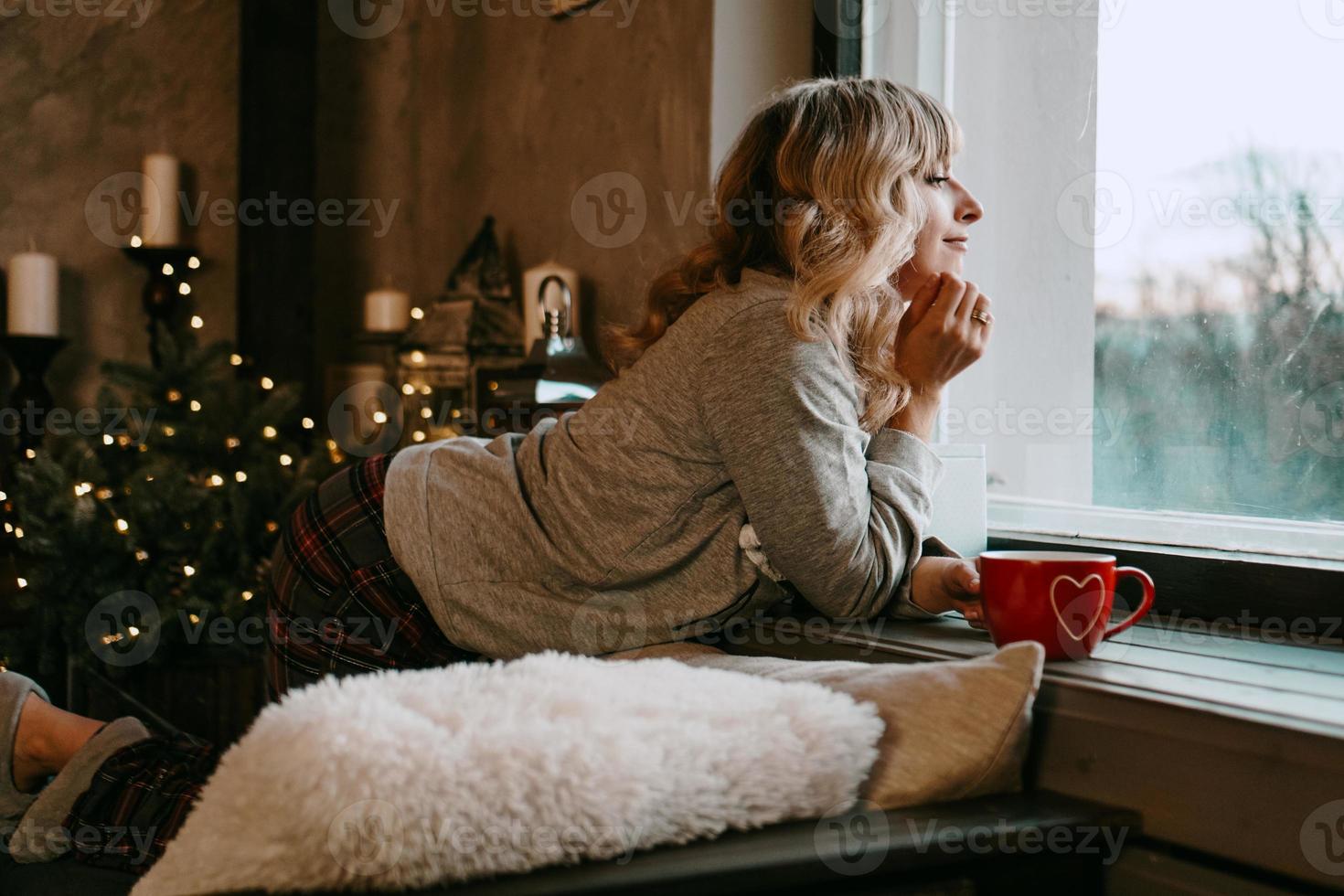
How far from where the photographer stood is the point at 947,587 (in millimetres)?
1213

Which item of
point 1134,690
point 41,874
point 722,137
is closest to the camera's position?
point 1134,690

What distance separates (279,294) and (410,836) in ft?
9.53

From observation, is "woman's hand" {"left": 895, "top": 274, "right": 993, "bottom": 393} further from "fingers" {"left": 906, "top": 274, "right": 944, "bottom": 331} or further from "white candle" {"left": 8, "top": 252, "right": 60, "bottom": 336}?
"white candle" {"left": 8, "top": 252, "right": 60, "bottom": 336}

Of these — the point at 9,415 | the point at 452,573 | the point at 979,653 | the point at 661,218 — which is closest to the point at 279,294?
the point at 9,415

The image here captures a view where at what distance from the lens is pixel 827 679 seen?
89 centimetres

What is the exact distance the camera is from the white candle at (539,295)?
7.74 ft

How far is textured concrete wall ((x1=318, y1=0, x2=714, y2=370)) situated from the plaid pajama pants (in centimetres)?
93

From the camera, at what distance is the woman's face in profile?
1.36m

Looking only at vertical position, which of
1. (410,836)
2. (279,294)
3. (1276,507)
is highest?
Answer: (279,294)

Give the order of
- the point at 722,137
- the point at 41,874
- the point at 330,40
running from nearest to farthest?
1. the point at 41,874
2. the point at 722,137
3. the point at 330,40

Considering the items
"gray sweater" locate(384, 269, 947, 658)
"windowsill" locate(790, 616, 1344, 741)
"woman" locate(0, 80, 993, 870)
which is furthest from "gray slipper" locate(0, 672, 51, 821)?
"windowsill" locate(790, 616, 1344, 741)

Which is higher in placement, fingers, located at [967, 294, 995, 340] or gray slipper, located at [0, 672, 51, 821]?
fingers, located at [967, 294, 995, 340]

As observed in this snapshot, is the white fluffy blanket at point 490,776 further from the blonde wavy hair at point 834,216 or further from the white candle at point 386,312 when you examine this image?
the white candle at point 386,312

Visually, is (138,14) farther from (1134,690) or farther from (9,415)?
(1134,690)
